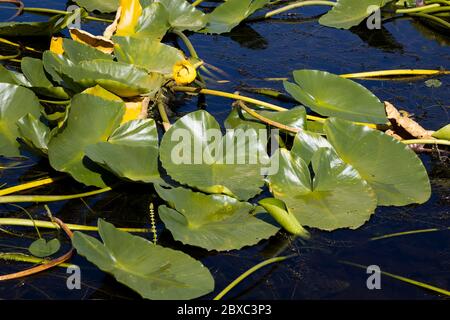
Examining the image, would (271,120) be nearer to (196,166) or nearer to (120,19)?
(196,166)

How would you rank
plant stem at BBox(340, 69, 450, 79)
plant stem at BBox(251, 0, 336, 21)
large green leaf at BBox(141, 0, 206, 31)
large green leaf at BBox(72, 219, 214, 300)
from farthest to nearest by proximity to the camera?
plant stem at BBox(251, 0, 336, 21), large green leaf at BBox(141, 0, 206, 31), plant stem at BBox(340, 69, 450, 79), large green leaf at BBox(72, 219, 214, 300)

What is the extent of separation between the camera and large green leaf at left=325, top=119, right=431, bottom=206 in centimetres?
243

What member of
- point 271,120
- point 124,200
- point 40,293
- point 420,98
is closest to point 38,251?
point 40,293

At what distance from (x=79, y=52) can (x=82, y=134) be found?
606 mm

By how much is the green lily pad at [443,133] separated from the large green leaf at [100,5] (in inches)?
78.5

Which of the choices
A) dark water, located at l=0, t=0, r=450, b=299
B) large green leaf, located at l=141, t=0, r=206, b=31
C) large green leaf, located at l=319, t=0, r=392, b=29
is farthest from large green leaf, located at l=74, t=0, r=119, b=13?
large green leaf, located at l=319, t=0, r=392, b=29

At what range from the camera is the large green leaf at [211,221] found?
7.06 feet

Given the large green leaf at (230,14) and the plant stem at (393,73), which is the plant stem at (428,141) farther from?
the large green leaf at (230,14)

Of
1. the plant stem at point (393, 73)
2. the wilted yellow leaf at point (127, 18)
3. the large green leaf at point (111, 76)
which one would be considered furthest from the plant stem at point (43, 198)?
the plant stem at point (393, 73)

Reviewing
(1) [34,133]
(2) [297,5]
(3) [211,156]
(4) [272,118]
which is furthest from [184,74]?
(2) [297,5]

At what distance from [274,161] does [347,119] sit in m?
0.48

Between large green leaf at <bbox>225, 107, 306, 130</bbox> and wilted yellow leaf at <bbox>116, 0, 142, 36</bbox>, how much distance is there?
772 millimetres

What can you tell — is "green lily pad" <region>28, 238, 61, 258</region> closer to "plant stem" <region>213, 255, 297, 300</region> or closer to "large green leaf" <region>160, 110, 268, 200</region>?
"large green leaf" <region>160, 110, 268, 200</region>

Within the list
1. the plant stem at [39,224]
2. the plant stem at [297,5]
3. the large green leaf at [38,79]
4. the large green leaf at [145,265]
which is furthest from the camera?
the plant stem at [297,5]
